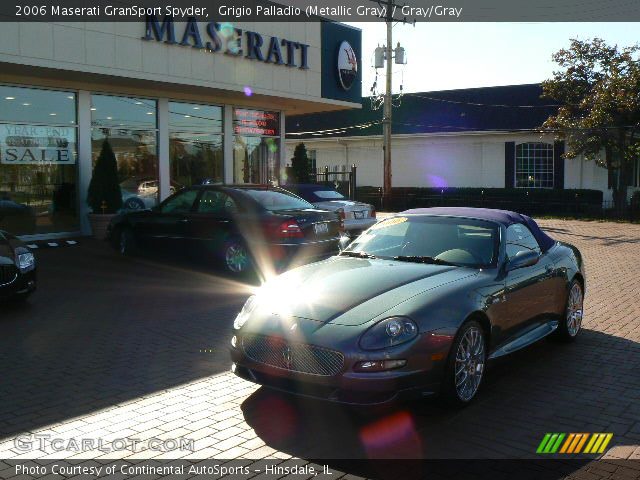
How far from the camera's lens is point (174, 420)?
4953 millimetres

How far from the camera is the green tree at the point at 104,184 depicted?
15.8 metres

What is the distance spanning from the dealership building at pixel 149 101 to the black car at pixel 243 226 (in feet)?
14.1

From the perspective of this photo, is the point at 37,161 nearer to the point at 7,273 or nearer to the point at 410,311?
the point at 7,273

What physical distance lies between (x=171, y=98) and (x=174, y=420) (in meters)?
14.3

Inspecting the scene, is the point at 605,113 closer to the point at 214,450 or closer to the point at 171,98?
the point at 171,98

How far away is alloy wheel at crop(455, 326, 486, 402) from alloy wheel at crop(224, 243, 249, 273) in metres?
6.06

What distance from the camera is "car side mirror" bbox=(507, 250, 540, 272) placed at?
6105 mm

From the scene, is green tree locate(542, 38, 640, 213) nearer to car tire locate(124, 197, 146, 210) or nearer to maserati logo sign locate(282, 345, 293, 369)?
car tire locate(124, 197, 146, 210)

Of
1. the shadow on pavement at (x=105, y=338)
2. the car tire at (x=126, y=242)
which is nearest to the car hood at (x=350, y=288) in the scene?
the shadow on pavement at (x=105, y=338)

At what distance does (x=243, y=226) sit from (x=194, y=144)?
27.9 ft

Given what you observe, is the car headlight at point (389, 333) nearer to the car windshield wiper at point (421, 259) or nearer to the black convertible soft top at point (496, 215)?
the car windshield wiper at point (421, 259)

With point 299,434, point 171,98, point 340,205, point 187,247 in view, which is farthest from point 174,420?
point 171,98

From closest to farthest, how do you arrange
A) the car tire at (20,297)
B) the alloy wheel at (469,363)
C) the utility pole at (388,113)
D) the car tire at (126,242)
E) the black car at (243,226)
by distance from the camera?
the alloy wheel at (469,363) → the car tire at (20,297) → the black car at (243,226) → the car tire at (126,242) → the utility pole at (388,113)

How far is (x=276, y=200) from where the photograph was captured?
11.4 metres
